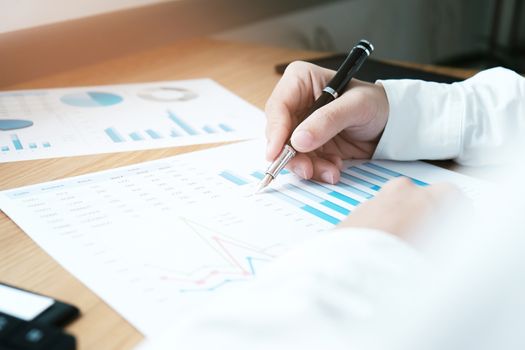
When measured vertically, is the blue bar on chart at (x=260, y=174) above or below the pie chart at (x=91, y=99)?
below

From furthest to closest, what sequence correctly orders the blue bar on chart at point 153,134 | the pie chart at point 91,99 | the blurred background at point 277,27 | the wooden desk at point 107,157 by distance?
1. the blurred background at point 277,27
2. the pie chart at point 91,99
3. the blue bar on chart at point 153,134
4. the wooden desk at point 107,157

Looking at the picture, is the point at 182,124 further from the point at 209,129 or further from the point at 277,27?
the point at 277,27

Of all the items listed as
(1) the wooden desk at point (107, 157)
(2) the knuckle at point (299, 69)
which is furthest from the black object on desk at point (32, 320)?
(2) the knuckle at point (299, 69)

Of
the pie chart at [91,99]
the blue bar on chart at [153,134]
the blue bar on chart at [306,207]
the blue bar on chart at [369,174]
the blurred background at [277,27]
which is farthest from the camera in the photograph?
the blurred background at [277,27]

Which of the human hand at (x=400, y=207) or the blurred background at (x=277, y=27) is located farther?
the blurred background at (x=277, y=27)

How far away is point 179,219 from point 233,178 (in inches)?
4.5

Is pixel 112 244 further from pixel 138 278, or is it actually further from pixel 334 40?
pixel 334 40

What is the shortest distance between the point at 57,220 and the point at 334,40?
4.89ft

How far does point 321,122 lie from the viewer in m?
0.62

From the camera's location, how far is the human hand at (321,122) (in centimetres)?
62

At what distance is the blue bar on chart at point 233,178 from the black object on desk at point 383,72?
37 centimetres

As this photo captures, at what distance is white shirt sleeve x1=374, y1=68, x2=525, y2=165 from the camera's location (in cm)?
68

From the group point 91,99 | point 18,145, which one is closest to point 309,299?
point 18,145

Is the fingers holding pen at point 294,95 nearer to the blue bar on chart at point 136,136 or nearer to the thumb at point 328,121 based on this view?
the thumb at point 328,121
